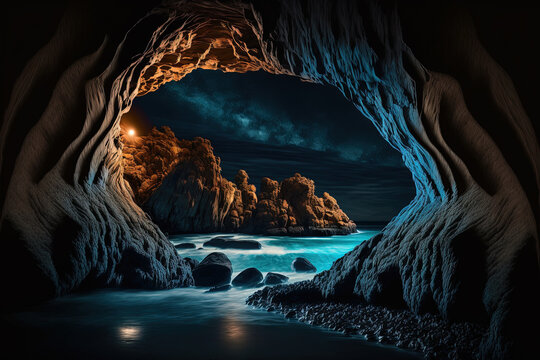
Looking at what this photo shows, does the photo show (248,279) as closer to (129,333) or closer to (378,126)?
(129,333)

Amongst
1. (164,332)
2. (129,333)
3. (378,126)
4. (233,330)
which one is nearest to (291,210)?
(378,126)

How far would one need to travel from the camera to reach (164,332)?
395 cm

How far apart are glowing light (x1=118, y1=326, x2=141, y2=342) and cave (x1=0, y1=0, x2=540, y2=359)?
1.66 meters

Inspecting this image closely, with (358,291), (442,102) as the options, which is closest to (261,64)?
(442,102)

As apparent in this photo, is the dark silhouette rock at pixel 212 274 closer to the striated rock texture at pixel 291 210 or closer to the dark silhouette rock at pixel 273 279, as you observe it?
the dark silhouette rock at pixel 273 279

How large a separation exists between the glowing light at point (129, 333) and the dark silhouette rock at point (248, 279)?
415cm

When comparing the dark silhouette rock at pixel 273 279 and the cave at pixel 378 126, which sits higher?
the cave at pixel 378 126

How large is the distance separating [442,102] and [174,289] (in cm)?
639

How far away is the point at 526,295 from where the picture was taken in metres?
2.89

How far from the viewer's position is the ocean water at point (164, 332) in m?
3.22

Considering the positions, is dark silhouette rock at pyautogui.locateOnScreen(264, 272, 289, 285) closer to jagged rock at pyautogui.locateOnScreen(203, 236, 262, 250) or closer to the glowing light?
the glowing light

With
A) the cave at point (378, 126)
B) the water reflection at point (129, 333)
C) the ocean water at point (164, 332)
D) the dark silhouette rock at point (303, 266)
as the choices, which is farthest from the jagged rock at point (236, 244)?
the water reflection at point (129, 333)

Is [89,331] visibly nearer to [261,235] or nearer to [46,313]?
[46,313]

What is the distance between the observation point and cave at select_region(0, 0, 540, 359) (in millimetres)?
3002
